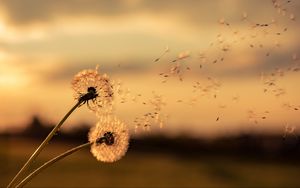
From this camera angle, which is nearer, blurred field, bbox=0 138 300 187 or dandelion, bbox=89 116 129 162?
dandelion, bbox=89 116 129 162

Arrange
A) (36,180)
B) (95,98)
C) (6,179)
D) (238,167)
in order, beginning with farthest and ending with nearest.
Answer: (238,167), (6,179), (36,180), (95,98)

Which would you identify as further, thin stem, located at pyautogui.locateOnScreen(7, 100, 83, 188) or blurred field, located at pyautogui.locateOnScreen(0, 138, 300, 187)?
blurred field, located at pyautogui.locateOnScreen(0, 138, 300, 187)

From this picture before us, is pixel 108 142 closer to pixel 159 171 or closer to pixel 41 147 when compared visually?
pixel 41 147

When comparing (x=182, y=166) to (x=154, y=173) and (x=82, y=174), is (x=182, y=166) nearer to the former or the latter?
(x=154, y=173)

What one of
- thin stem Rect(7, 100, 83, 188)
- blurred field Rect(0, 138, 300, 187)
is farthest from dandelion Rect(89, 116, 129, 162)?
blurred field Rect(0, 138, 300, 187)

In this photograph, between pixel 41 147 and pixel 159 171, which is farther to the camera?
pixel 159 171

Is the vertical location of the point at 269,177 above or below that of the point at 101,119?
below

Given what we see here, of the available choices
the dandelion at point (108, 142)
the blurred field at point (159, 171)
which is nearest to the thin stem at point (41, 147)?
the dandelion at point (108, 142)

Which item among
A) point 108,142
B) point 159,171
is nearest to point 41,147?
point 108,142

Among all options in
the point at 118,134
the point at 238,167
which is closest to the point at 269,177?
the point at 238,167

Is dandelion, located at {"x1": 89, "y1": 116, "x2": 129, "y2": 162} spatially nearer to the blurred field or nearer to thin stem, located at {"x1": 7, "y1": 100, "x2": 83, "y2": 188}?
thin stem, located at {"x1": 7, "y1": 100, "x2": 83, "y2": 188}

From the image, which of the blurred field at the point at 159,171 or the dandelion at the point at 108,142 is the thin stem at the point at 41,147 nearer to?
the dandelion at the point at 108,142
